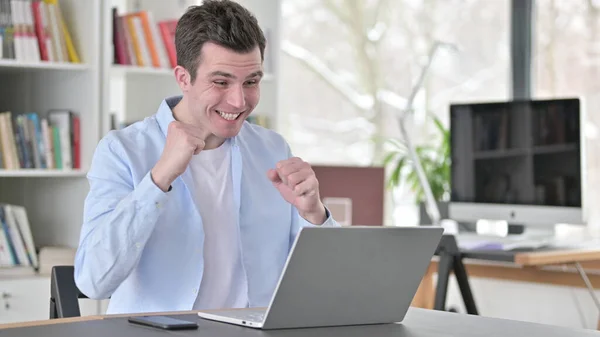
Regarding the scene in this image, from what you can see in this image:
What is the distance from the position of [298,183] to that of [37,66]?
1971 mm

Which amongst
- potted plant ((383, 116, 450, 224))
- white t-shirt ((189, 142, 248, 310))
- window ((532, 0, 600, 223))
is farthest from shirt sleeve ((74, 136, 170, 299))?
window ((532, 0, 600, 223))

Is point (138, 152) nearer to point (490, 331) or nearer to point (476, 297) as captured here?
point (490, 331)

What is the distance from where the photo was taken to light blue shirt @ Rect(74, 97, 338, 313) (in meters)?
1.97

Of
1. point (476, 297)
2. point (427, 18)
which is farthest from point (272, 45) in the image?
point (476, 297)

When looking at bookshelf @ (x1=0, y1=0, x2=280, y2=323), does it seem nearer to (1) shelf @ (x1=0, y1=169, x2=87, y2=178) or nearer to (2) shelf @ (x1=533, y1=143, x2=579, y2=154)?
(1) shelf @ (x1=0, y1=169, x2=87, y2=178)

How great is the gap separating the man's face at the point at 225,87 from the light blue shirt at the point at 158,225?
0.11m

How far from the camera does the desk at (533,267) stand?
134 inches

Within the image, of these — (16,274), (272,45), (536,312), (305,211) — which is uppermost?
(272,45)

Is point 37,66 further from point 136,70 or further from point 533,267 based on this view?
point 533,267

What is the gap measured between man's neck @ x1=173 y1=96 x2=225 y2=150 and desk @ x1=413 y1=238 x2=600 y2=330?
1.45m

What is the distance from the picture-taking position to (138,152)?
2145mm

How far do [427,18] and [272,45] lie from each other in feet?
3.48

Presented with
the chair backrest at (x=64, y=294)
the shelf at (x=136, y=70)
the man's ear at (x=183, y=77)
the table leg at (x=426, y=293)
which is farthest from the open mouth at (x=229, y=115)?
the table leg at (x=426, y=293)

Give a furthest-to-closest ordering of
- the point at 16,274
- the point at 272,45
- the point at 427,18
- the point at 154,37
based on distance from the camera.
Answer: the point at 427,18 < the point at 272,45 < the point at 154,37 < the point at 16,274
